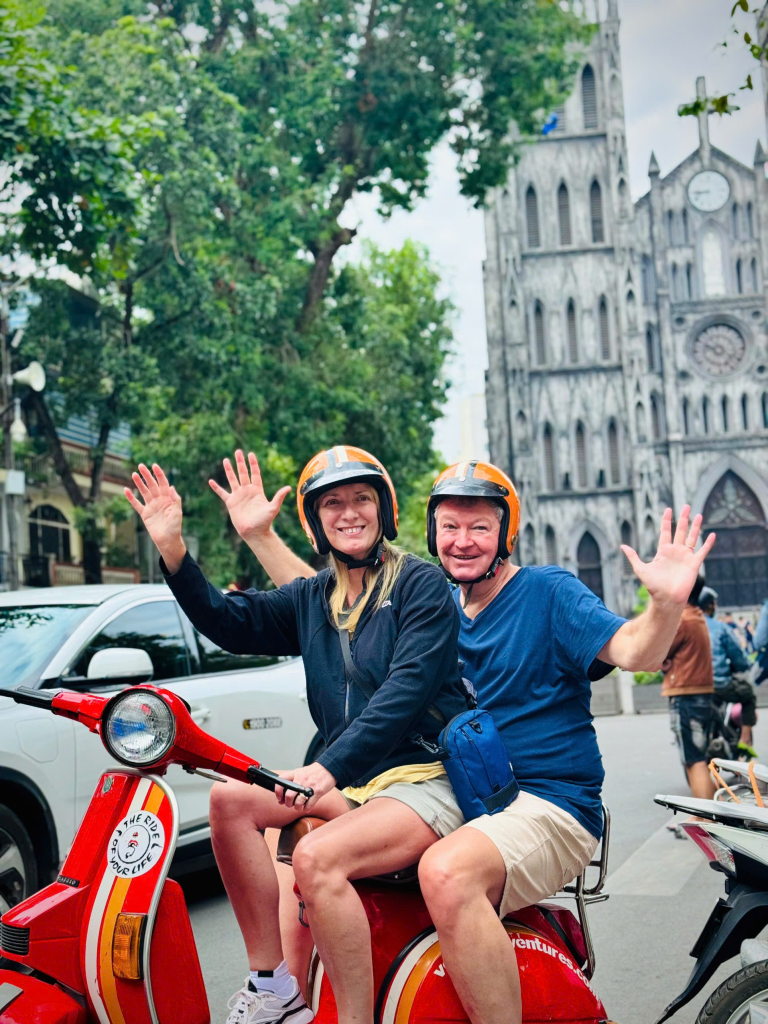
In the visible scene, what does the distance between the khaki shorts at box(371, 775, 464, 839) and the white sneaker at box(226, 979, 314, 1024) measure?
0.58 m

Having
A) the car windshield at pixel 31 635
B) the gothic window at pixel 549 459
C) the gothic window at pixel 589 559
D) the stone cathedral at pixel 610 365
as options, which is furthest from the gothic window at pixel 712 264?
the car windshield at pixel 31 635

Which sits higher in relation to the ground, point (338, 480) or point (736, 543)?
point (338, 480)

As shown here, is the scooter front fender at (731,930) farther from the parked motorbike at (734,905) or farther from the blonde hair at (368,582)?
the blonde hair at (368,582)

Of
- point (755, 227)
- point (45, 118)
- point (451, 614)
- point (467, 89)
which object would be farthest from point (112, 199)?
point (755, 227)

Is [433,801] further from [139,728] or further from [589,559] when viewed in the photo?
[589,559]

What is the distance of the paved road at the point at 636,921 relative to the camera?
476cm

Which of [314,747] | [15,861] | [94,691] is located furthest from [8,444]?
[15,861]

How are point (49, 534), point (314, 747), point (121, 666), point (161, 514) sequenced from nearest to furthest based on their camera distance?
point (161, 514) < point (121, 666) < point (314, 747) < point (49, 534)

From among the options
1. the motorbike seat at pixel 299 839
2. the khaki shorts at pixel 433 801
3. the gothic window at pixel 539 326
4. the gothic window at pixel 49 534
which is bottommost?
the motorbike seat at pixel 299 839

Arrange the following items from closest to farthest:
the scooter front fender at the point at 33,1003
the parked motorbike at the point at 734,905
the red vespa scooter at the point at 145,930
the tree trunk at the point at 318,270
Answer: the scooter front fender at the point at 33,1003 < the red vespa scooter at the point at 145,930 < the parked motorbike at the point at 734,905 < the tree trunk at the point at 318,270

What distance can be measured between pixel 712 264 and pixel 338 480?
54.5 meters

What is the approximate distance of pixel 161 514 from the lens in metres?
3.45

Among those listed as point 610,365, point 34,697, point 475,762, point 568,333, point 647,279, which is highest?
point 647,279

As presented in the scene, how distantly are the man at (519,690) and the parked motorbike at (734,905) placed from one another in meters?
0.32
